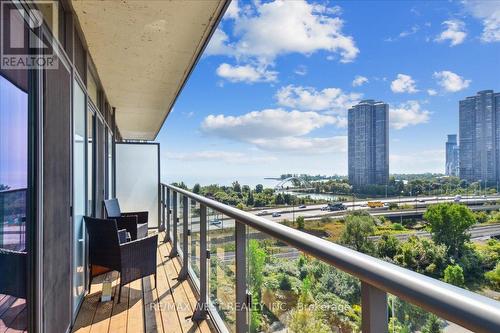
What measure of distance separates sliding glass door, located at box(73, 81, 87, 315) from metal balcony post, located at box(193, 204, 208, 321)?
1.10 metres

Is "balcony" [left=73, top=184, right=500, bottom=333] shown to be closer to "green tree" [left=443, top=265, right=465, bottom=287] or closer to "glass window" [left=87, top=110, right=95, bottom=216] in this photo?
"green tree" [left=443, top=265, right=465, bottom=287]

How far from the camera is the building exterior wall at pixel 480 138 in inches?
230

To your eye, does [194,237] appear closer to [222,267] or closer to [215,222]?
[215,222]

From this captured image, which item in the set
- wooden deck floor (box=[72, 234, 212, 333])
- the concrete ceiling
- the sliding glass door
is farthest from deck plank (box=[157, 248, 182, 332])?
the concrete ceiling

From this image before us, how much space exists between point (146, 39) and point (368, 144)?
10.0m

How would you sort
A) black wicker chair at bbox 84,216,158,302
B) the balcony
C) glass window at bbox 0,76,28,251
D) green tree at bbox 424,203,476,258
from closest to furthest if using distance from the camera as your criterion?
the balcony
glass window at bbox 0,76,28,251
black wicker chair at bbox 84,216,158,302
green tree at bbox 424,203,476,258

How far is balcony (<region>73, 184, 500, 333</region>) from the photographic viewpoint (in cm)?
70

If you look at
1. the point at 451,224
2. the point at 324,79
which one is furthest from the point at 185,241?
the point at 324,79

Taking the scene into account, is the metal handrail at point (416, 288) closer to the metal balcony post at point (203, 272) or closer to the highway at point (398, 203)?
the metal balcony post at point (203, 272)

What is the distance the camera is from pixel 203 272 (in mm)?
2938

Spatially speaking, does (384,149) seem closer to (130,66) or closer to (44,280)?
(130,66)

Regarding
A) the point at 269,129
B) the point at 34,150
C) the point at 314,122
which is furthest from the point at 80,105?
the point at 314,122

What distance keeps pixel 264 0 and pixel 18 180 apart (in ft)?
42.0

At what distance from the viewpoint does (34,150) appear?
67.7 inches
